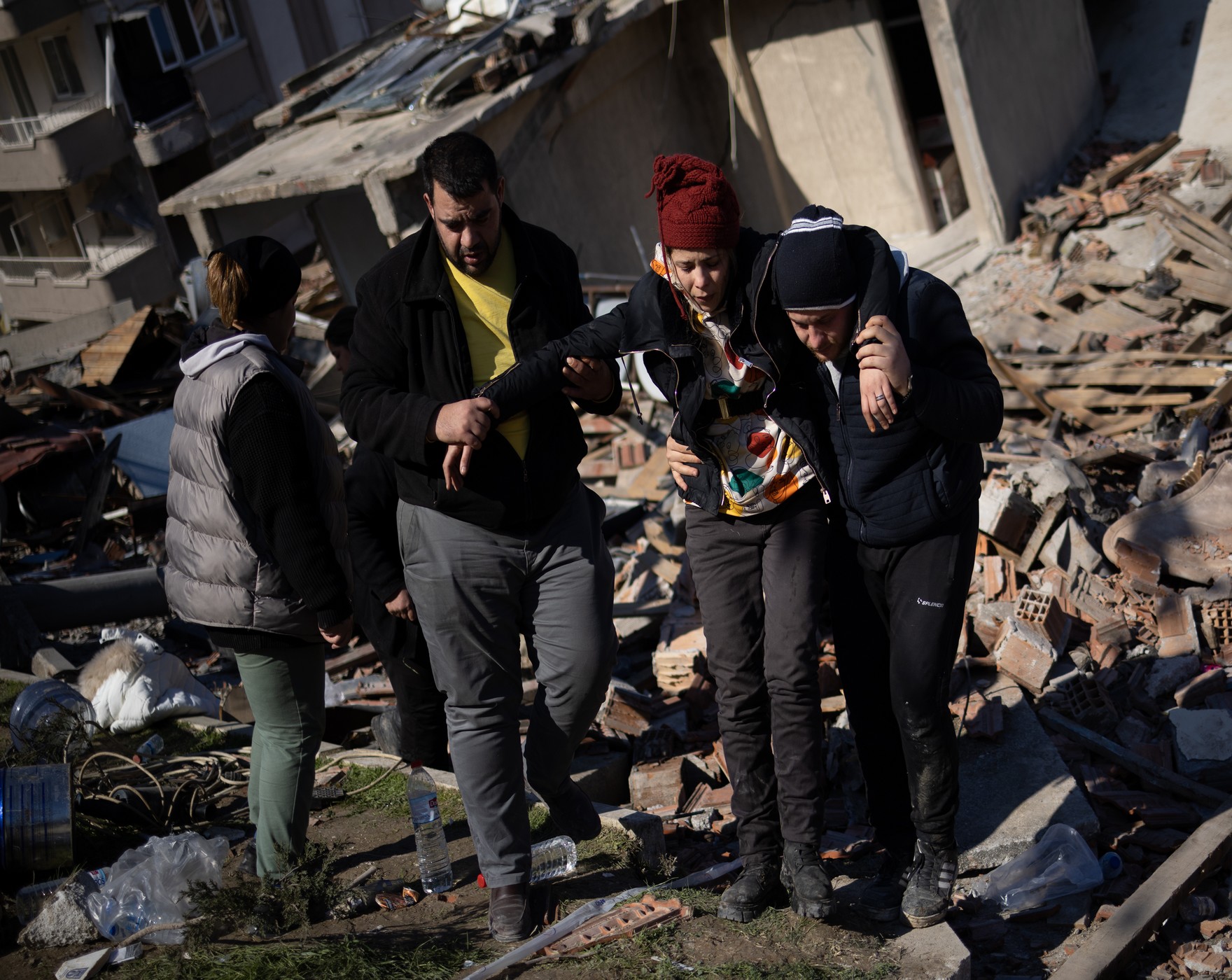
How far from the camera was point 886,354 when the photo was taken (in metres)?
2.88

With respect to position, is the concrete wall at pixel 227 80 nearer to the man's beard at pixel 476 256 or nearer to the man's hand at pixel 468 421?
the man's beard at pixel 476 256

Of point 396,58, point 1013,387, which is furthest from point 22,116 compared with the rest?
point 1013,387

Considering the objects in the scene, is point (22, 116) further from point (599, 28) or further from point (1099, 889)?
point (1099, 889)

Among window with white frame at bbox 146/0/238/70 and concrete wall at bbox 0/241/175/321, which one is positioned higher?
window with white frame at bbox 146/0/238/70

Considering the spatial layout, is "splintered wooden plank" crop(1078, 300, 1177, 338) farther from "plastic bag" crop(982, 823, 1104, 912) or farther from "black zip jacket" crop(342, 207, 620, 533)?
"black zip jacket" crop(342, 207, 620, 533)

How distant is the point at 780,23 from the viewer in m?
13.4

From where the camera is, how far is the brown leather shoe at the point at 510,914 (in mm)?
3424

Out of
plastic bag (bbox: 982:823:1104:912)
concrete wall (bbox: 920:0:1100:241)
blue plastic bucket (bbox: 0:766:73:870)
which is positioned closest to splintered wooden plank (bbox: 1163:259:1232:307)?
concrete wall (bbox: 920:0:1100:241)

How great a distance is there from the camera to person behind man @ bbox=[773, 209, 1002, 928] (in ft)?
9.77

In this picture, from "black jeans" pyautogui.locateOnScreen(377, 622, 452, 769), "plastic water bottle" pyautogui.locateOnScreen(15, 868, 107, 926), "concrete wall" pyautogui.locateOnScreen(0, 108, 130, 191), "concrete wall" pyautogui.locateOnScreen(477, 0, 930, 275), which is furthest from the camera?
"concrete wall" pyautogui.locateOnScreen(0, 108, 130, 191)

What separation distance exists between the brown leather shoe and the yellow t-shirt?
1.37 metres

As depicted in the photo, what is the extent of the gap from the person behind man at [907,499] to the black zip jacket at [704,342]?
0.21 ft

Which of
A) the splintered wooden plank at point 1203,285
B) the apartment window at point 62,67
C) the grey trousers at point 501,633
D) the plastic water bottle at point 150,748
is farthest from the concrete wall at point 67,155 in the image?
the grey trousers at point 501,633

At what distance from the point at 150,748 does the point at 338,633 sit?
2.46 meters
